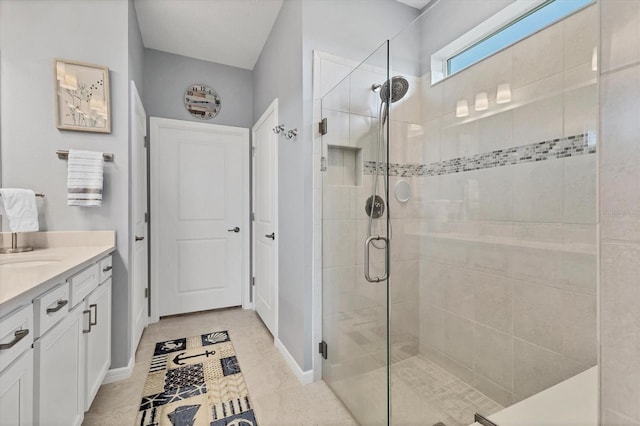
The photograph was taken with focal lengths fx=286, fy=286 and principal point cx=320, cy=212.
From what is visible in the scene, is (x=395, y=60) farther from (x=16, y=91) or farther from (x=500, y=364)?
(x=16, y=91)

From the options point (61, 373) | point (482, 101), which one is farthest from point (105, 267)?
point (482, 101)

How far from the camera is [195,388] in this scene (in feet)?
6.18

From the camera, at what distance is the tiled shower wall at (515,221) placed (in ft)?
3.62

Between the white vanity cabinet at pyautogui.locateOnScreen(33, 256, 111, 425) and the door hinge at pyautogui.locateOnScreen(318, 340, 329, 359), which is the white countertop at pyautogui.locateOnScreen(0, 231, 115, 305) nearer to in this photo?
the white vanity cabinet at pyautogui.locateOnScreen(33, 256, 111, 425)

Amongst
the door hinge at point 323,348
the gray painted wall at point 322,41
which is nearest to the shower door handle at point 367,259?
the gray painted wall at point 322,41

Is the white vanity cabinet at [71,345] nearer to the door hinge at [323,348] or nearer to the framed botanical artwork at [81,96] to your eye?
the framed botanical artwork at [81,96]

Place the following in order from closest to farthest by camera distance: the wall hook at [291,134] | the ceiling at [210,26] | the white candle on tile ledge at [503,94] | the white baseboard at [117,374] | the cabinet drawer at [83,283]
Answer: the cabinet drawer at [83,283]
the white candle on tile ledge at [503,94]
the white baseboard at [117,374]
the wall hook at [291,134]
the ceiling at [210,26]

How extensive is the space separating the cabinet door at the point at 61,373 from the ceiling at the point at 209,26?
94.3 inches

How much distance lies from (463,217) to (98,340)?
7.06 ft

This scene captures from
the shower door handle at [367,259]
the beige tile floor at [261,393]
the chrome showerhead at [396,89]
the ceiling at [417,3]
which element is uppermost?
the ceiling at [417,3]

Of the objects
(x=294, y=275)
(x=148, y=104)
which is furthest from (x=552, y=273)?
(x=148, y=104)

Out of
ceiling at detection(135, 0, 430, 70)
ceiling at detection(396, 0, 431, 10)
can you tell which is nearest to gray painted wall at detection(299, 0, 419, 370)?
ceiling at detection(396, 0, 431, 10)

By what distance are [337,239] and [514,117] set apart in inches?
45.5

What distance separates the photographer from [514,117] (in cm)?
137
